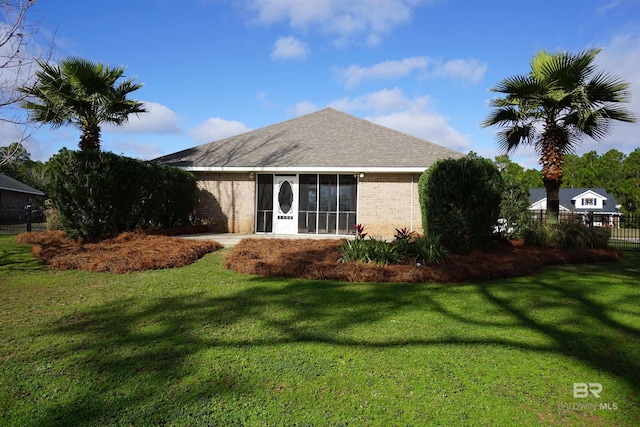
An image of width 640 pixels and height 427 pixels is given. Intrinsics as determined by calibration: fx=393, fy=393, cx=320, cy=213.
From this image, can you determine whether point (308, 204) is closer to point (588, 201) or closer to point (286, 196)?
point (286, 196)

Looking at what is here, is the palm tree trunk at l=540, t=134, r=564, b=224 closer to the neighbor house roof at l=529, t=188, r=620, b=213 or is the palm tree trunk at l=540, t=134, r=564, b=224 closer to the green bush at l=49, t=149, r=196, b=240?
the green bush at l=49, t=149, r=196, b=240

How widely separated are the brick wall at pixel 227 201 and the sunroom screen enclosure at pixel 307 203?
15.5 inches

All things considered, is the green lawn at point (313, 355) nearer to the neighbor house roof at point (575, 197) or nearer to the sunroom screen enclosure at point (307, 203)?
the sunroom screen enclosure at point (307, 203)

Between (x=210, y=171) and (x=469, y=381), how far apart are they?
15159 mm

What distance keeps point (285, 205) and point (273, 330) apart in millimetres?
12269

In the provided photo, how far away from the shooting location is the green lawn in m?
3.00

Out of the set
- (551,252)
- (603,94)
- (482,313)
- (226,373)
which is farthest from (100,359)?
(603,94)

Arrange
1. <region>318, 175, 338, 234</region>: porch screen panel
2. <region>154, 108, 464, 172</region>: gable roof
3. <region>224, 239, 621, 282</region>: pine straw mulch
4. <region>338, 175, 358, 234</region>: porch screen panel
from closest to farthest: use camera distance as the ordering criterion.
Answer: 1. <region>224, 239, 621, 282</region>: pine straw mulch
2. <region>154, 108, 464, 172</region>: gable roof
3. <region>338, 175, 358, 234</region>: porch screen panel
4. <region>318, 175, 338, 234</region>: porch screen panel

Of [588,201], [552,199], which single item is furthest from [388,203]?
[588,201]

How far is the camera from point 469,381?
11.4ft

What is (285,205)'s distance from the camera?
16.9 metres

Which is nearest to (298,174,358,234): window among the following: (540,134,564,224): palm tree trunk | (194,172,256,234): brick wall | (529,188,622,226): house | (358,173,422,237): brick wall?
(358,173,422,237): brick wall

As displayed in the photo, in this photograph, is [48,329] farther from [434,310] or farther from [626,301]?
[626,301]

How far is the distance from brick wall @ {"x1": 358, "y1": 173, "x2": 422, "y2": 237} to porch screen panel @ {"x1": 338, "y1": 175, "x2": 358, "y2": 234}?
30 cm
